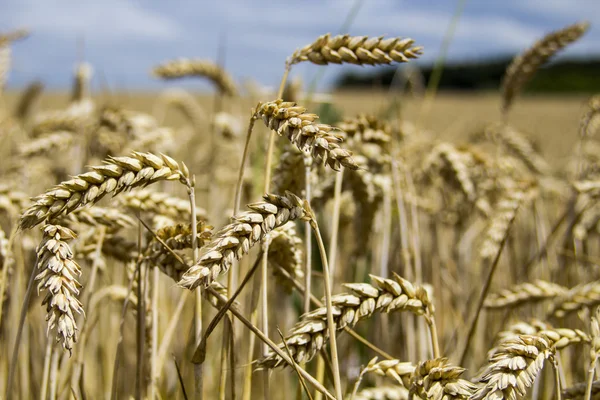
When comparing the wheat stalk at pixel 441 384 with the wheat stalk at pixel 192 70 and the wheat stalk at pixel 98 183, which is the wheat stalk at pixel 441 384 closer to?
the wheat stalk at pixel 98 183

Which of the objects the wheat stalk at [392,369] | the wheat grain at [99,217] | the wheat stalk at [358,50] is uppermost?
the wheat stalk at [358,50]

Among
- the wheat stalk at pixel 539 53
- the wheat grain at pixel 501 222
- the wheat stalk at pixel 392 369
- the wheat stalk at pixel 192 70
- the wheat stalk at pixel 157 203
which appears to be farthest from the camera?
the wheat stalk at pixel 192 70

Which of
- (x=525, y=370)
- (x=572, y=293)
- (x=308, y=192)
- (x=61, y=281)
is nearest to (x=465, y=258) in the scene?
(x=572, y=293)

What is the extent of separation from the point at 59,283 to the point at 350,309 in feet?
1.31

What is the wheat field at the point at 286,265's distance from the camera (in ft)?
2.19

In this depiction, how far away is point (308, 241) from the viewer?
934 millimetres

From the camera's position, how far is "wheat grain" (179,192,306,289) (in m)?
0.59

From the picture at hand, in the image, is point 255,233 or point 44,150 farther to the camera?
point 44,150

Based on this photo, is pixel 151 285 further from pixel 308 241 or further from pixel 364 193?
pixel 364 193

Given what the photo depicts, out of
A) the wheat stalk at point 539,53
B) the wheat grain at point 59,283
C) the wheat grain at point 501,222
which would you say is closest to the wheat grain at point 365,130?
the wheat grain at point 501,222

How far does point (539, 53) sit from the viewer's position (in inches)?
67.6

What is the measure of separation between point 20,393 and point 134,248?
0.49 meters

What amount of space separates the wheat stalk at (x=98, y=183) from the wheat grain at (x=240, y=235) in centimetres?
13

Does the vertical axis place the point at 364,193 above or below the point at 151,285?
above
